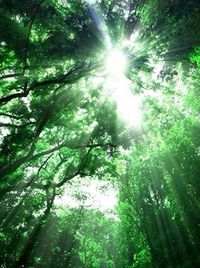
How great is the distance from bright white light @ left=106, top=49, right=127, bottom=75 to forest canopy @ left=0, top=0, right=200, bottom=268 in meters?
0.06

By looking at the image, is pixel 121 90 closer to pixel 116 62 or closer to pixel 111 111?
pixel 111 111

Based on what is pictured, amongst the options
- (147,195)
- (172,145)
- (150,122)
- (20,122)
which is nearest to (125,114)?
(150,122)

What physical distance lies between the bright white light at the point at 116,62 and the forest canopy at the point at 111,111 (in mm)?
59

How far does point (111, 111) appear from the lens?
763 inches

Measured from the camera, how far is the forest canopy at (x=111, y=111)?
11977 millimetres

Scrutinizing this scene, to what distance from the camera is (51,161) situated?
94.9 ft

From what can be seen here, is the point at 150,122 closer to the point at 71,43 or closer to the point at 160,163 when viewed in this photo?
the point at 160,163

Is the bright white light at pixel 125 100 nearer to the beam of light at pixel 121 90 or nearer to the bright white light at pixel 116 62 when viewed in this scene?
the beam of light at pixel 121 90

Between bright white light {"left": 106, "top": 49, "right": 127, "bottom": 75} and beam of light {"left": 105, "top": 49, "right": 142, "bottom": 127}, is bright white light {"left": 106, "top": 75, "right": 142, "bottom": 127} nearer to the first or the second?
beam of light {"left": 105, "top": 49, "right": 142, "bottom": 127}

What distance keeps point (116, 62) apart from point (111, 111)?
4.96 metres

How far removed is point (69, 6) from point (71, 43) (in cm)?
133

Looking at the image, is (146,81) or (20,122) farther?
(20,122)

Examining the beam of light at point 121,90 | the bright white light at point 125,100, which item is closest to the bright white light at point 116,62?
the beam of light at point 121,90

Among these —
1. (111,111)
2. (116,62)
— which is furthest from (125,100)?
(116,62)
